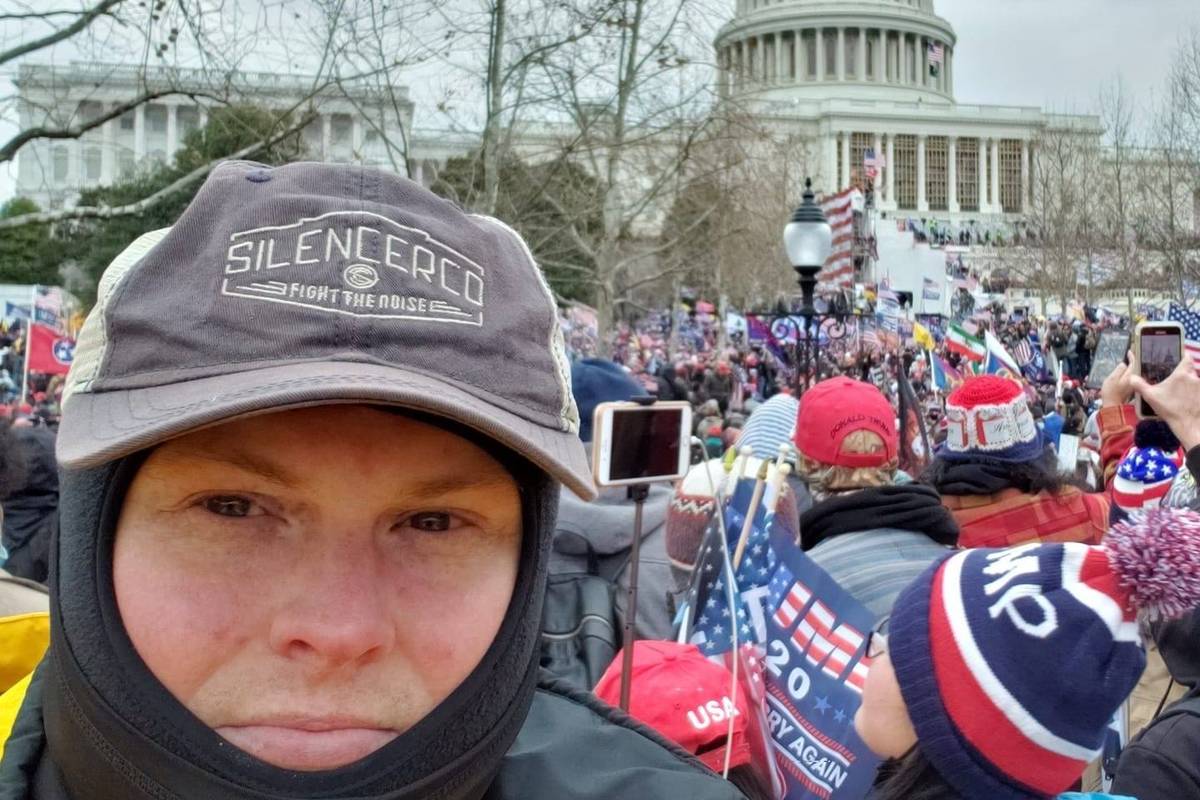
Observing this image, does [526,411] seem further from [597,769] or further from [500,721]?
[597,769]

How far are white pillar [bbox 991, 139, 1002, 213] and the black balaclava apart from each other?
284ft

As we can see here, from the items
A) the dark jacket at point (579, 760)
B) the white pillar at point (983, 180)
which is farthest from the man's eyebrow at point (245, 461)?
the white pillar at point (983, 180)

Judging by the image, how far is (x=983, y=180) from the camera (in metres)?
81.7

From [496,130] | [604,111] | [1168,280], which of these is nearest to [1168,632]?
[496,130]

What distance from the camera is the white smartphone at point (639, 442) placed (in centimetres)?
267

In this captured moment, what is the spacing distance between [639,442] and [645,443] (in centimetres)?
2

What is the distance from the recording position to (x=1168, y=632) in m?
2.46

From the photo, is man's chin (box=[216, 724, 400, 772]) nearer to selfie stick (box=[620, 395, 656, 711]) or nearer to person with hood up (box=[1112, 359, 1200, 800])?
person with hood up (box=[1112, 359, 1200, 800])

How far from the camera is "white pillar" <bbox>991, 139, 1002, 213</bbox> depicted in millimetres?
81688

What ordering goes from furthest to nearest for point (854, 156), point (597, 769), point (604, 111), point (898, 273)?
1. point (854, 156)
2. point (898, 273)
3. point (604, 111)
4. point (597, 769)

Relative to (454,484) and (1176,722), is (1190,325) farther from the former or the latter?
(454,484)

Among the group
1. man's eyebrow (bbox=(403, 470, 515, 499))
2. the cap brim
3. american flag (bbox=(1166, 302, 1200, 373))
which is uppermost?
american flag (bbox=(1166, 302, 1200, 373))

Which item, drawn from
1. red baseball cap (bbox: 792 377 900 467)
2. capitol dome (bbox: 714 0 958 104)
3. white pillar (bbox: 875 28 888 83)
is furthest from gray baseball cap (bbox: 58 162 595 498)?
white pillar (bbox: 875 28 888 83)

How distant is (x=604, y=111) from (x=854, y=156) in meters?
69.3
